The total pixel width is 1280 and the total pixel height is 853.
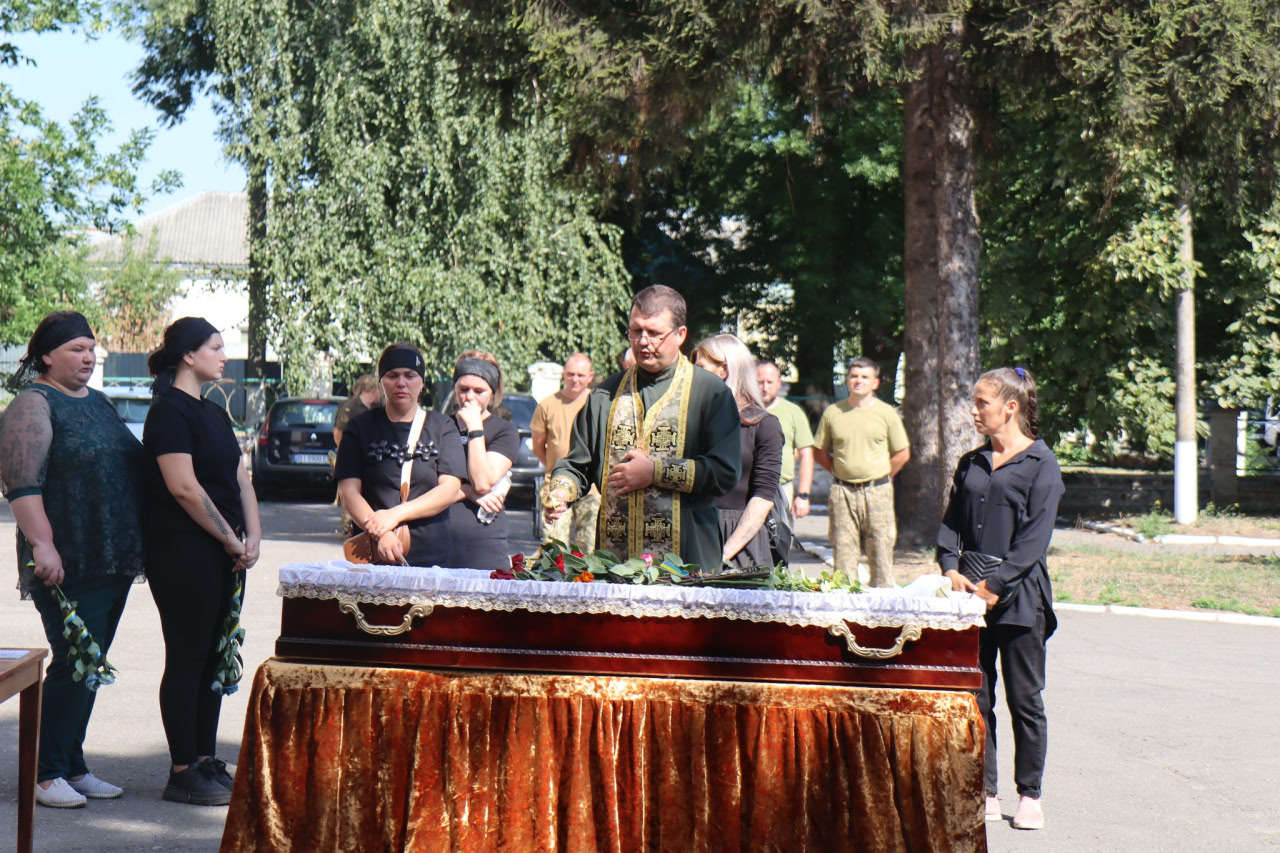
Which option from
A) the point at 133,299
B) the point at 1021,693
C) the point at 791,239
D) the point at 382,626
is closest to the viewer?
the point at 382,626

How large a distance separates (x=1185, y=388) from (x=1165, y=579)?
6.89 metres

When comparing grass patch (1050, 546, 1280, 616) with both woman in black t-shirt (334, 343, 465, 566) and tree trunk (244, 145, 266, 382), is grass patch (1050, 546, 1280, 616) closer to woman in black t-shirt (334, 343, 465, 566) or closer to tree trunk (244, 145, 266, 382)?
woman in black t-shirt (334, 343, 465, 566)

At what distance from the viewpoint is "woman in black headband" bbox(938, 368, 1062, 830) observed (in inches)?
222

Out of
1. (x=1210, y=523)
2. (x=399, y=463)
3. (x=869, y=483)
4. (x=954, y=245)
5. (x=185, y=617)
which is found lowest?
(x=1210, y=523)

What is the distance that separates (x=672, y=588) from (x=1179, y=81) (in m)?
9.55

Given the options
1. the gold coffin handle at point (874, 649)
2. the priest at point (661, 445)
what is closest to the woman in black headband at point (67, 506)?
the priest at point (661, 445)

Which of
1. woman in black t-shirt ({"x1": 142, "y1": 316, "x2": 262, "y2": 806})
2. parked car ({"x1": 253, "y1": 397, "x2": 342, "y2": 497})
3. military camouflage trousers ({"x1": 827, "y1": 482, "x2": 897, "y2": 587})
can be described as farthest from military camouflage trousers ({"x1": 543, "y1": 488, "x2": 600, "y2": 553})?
parked car ({"x1": 253, "y1": 397, "x2": 342, "y2": 497})

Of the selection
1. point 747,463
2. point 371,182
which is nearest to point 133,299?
point 371,182

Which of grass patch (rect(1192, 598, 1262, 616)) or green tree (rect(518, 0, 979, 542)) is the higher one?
green tree (rect(518, 0, 979, 542))

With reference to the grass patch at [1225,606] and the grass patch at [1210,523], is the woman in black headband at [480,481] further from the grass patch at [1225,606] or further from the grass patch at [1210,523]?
the grass patch at [1210,523]

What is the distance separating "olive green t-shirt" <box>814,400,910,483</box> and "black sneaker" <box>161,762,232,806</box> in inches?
232

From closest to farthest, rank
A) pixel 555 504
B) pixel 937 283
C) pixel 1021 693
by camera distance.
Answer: pixel 555 504 < pixel 1021 693 < pixel 937 283

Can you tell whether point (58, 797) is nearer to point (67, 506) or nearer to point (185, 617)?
point (185, 617)

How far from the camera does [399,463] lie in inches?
240
